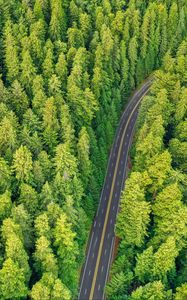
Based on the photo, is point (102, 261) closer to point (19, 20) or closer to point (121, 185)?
point (121, 185)

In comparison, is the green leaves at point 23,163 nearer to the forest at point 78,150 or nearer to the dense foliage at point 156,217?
the forest at point 78,150

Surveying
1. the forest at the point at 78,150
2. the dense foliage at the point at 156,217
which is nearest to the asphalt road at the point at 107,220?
the forest at the point at 78,150

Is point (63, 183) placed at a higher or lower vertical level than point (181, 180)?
lower

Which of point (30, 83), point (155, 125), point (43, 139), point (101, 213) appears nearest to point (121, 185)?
point (101, 213)

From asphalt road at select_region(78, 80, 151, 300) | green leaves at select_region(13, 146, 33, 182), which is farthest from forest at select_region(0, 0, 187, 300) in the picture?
asphalt road at select_region(78, 80, 151, 300)

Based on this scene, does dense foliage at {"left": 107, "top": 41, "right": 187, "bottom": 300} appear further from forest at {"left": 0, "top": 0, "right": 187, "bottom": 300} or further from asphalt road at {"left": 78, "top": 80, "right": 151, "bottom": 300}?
asphalt road at {"left": 78, "top": 80, "right": 151, "bottom": 300}

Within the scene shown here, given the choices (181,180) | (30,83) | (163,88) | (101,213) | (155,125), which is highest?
(163,88)

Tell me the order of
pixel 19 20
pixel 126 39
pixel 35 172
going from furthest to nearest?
1. pixel 126 39
2. pixel 19 20
3. pixel 35 172
